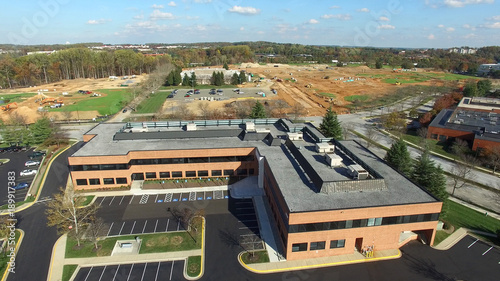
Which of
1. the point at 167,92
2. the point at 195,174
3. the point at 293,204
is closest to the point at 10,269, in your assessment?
the point at 195,174

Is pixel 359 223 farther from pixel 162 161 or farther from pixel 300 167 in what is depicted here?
pixel 162 161

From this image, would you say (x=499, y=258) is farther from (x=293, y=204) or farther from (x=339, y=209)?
(x=293, y=204)

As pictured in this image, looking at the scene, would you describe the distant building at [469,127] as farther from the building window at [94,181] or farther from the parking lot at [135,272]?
the building window at [94,181]

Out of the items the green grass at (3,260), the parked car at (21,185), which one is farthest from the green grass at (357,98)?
the green grass at (3,260)

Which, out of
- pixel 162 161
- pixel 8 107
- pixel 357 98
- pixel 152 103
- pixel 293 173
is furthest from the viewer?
pixel 357 98

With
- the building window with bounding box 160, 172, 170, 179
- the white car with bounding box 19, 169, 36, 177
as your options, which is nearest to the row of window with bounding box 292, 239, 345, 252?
the building window with bounding box 160, 172, 170, 179

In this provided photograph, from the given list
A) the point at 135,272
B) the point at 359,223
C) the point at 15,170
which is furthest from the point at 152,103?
the point at 359,223
